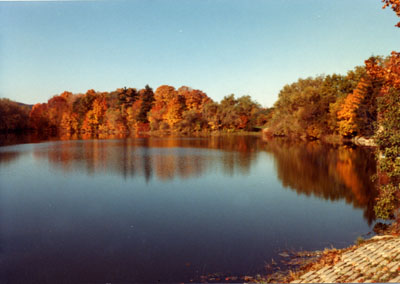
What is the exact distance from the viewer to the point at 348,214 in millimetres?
10602

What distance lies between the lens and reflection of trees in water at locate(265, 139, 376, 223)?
1302cm

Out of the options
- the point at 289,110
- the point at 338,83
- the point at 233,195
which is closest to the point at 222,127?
the point at 289,110

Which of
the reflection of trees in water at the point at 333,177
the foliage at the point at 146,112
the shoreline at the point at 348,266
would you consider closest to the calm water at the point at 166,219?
the reflection of trees in water at the point at 333,177

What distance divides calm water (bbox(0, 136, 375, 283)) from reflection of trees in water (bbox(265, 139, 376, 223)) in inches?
3.7

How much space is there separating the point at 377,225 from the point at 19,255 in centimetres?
1073

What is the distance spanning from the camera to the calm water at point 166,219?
6.75 metres

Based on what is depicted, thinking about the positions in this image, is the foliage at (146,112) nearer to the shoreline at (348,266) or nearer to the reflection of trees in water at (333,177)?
the reflection of trees in water at (333,177)

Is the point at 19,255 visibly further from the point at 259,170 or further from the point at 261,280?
the point at 259,170

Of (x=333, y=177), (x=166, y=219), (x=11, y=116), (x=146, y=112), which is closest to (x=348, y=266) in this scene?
(x=166, y=219)

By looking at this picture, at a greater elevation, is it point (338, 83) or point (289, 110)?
point (338, 83)

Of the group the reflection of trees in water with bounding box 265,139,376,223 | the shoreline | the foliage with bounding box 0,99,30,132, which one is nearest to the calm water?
the reflection of trees in water with bounding box 265,139,376,223

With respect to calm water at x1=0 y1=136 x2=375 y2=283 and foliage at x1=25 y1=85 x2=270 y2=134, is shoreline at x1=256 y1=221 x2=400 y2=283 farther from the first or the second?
foliage at x1=25 y1=85 x2=270 y2=134

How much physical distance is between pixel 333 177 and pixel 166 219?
38.5 ft

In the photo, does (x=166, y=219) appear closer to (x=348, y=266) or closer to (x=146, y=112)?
(x=348, y=266)
